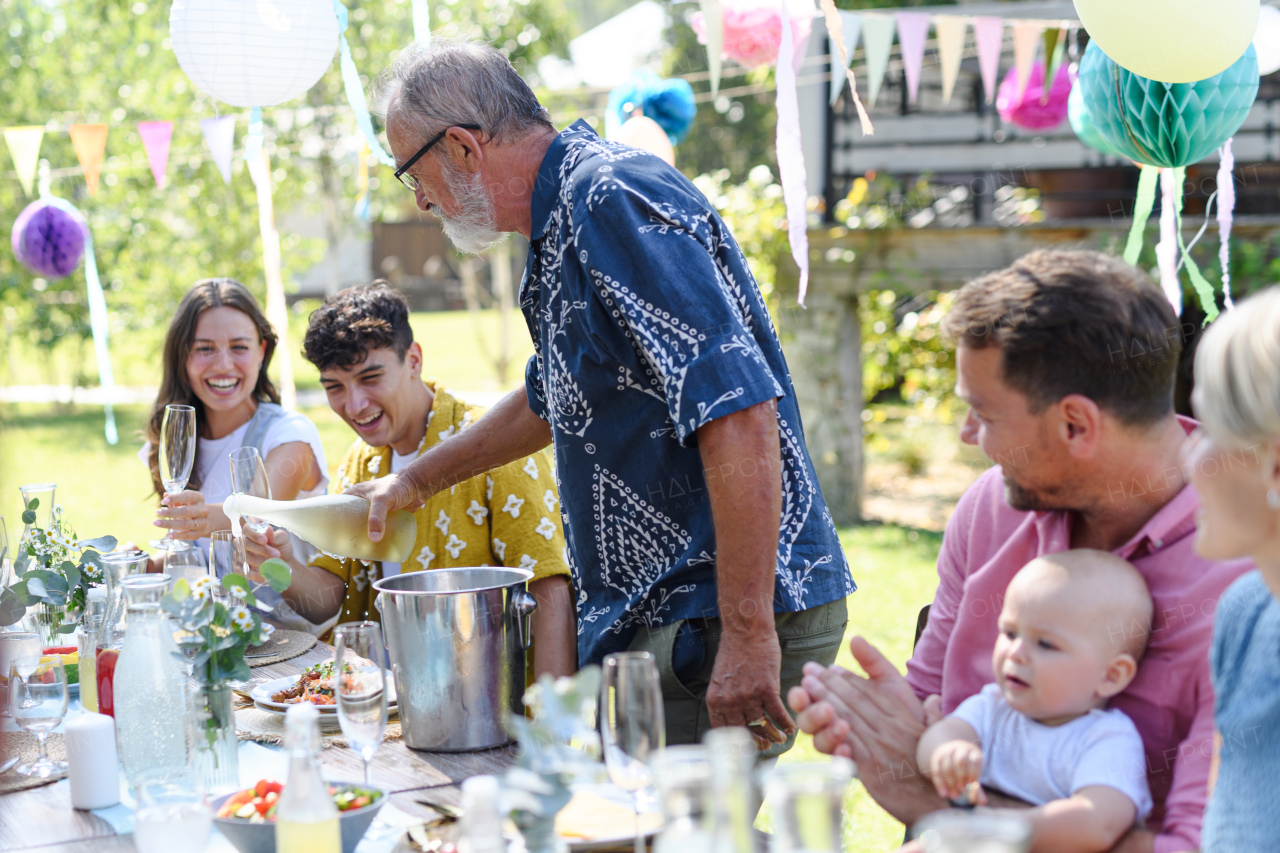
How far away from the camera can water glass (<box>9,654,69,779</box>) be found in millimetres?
1732

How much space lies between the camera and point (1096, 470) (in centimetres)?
140

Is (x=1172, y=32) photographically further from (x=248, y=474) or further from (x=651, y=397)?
(x=248, y=474)

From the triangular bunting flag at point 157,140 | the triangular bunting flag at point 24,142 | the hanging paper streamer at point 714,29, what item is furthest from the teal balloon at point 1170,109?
the triangular bunting flag at point 24,142

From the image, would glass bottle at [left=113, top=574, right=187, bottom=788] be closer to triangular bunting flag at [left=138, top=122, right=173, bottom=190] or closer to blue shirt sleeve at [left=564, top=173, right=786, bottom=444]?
blue shirt sleeve at [left=564, top=173, right=786, bottom=444]

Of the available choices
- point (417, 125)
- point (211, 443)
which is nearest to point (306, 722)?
point (417, 125)

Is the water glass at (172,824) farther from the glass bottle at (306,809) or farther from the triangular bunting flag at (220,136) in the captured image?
the triangular bunting flag at (220,136)

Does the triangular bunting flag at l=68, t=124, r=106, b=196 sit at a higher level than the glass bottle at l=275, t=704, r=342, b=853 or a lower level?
higher

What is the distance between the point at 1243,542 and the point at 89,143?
15.3 ft

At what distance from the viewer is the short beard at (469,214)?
6.75ft

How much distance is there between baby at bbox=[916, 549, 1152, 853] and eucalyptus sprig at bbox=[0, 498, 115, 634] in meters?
1.61

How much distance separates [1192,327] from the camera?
5730 millimetres

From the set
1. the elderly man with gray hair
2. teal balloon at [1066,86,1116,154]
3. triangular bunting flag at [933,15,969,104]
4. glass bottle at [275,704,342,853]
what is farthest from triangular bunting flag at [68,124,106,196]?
glass bottle at [275,704,342,853]

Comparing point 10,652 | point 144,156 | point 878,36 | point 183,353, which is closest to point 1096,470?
point 10,652

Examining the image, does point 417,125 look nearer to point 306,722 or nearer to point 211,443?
point 306,722
